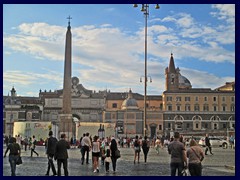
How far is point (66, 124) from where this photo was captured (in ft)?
149

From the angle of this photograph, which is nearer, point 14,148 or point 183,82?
point 14,148

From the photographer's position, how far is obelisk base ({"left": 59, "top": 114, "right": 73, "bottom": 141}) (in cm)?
4391

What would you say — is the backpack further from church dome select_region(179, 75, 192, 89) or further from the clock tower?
church dome select_region(179, 75, 192, 89)

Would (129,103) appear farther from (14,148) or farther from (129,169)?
(14,148)

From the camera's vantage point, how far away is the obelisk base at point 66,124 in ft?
144

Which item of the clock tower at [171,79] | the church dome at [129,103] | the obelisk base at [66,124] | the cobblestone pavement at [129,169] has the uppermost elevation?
the clock tower at [171,79]

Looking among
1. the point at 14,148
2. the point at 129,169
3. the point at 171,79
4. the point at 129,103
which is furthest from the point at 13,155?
the point at 171,79

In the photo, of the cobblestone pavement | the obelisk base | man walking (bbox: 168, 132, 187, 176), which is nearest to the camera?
man walking (bbox: 168, 132, 187, 176)

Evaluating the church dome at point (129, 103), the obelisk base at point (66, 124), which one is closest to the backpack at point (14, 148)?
the obelisk base at point (66, 124)

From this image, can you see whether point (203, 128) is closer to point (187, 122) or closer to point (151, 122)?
point (187, 122)

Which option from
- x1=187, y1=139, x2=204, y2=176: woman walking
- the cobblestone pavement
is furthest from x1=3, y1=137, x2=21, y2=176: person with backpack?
x1=187, y1=139, x2=204, y2=176: woman walking

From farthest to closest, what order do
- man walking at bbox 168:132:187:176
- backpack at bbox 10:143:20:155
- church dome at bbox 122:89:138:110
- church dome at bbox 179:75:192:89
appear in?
church dome at bbox 179:75:192:89
church dome at bbox 122:89:138:110
backpack at bbox 10:143:20:155
man walking at bbox 168:132:187:176

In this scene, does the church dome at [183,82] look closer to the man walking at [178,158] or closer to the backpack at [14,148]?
the backpack at [14,148]

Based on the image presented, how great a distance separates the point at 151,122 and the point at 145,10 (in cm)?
6098
